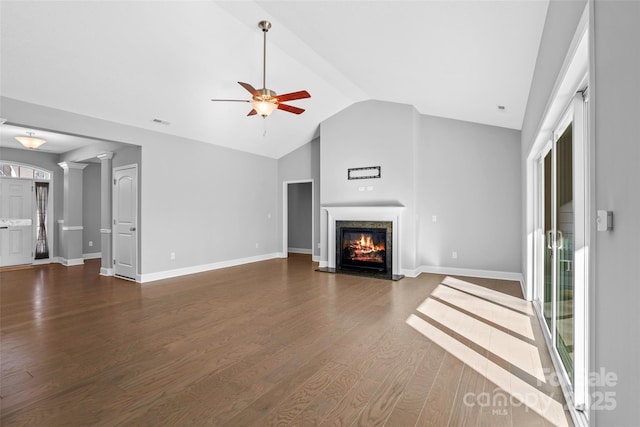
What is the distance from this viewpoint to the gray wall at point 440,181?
5.76 metres

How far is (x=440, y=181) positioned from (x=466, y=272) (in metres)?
1.77

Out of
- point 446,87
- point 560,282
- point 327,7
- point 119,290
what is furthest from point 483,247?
point 119,290

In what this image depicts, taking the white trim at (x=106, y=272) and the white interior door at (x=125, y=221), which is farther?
the white trim at (x=106, y=272)

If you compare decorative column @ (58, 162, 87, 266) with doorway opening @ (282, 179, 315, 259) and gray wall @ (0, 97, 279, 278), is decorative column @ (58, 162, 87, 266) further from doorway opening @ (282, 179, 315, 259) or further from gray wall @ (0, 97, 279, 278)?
doorway opening @ (282, 179, 315, 259)

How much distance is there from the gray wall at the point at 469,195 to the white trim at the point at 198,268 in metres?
3.91

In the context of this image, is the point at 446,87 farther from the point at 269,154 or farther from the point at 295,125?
the point at 269,154

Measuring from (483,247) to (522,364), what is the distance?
3.62 meters

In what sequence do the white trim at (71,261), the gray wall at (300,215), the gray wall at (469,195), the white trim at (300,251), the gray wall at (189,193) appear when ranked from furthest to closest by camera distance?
the gray wall at (300,215)
the white trim at (300,251)
the white trim at (71,261)
the gray wall at (469,195)
the gray wall at (189,193)

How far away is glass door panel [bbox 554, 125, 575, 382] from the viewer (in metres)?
2.29

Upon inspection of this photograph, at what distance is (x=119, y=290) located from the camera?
16.8 feet

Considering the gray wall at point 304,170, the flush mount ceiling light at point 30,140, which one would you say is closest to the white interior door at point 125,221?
the flush mount ceiling light at point 30,140

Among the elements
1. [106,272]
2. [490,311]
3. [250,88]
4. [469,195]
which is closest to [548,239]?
[490,311]
